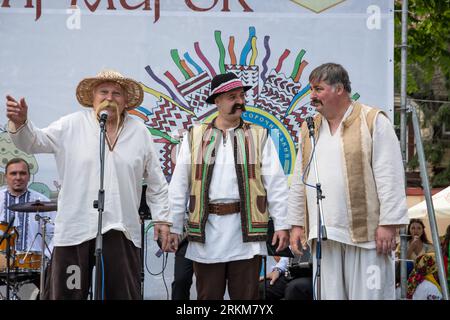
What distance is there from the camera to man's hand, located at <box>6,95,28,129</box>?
17.1 ft

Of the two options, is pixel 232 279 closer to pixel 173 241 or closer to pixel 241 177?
pixel 173 241

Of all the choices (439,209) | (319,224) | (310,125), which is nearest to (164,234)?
(319,224)

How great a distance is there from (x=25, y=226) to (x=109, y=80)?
2.81 m

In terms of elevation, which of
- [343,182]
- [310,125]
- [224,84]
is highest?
[224,84]

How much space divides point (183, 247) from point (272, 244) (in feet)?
4.70

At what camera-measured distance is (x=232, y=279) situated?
5.70m

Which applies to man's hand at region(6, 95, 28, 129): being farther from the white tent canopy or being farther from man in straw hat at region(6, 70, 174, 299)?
the white tent canopy

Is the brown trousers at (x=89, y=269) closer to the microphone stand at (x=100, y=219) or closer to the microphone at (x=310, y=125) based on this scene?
the microphone stand at (x=100, y=219)

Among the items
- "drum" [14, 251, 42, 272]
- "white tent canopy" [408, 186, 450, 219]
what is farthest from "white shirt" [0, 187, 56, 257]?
"white tent canopy" [408, 186, 450, 219]

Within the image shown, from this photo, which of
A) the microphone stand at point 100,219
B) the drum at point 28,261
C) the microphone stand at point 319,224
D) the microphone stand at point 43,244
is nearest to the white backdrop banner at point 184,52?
the microphone stand at point 43,244

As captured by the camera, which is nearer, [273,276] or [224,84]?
[224,84]

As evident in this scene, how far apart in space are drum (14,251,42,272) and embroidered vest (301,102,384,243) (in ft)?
12.2

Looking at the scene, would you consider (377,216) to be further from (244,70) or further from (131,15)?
(131,15)

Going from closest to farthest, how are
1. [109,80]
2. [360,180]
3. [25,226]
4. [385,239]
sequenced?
1. [385,239]
2. [360,180]
3. [109,80]
4. [25,226]
